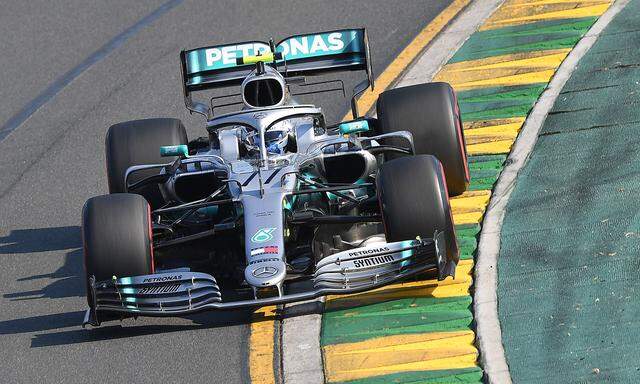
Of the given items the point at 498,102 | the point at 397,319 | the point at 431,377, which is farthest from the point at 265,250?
the point at 498,102

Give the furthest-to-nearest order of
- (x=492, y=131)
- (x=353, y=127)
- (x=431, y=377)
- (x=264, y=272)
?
1. (x=492, y=131)
2. (x=353, y=127)
3. (x=264, y=272)
4. (x=431, y=377)

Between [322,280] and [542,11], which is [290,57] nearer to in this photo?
[322,280]

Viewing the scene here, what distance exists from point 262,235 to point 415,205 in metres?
1.02

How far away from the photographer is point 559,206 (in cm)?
1044

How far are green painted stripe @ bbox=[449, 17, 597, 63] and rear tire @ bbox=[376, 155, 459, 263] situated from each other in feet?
16.3

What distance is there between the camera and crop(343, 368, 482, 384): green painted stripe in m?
8.19

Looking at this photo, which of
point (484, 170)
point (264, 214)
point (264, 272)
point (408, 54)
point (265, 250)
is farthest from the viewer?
point (408, 54)

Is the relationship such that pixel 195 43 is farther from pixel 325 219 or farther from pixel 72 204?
pixel 325 219

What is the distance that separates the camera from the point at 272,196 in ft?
32.1

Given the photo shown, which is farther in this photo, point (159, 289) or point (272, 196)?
point (272, 196)

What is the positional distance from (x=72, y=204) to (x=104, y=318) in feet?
10.7

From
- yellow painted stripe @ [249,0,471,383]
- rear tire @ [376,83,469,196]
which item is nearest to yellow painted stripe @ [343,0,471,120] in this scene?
yellow painted stripe @ [249,0,471,383]

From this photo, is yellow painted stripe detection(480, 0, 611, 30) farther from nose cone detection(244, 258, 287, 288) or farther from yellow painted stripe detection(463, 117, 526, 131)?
nose cone detection(244, 258, 287, 288)

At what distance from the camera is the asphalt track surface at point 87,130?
9.26m
